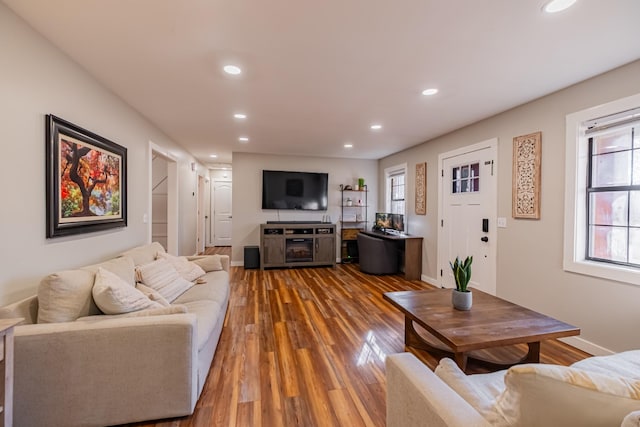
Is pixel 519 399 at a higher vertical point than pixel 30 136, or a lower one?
lower

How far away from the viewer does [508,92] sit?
8.75 ft

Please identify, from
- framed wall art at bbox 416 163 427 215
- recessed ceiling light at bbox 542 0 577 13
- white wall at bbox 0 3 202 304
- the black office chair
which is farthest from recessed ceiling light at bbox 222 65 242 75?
the black office chair

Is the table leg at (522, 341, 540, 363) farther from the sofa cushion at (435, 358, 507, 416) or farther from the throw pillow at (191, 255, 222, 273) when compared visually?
the throw pillow at (191, 255, 222, 273)

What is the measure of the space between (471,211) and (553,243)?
1.14 metres

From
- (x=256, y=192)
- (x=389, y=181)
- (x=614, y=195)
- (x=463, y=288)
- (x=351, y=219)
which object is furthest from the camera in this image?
(x=351, y=219)

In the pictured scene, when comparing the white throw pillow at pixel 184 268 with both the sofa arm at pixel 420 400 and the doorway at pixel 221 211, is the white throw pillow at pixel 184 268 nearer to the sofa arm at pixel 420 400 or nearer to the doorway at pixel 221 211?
the sofa arm at pixel 420 400

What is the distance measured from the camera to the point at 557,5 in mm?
1515

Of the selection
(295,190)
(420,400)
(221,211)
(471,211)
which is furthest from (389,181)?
(420,400)

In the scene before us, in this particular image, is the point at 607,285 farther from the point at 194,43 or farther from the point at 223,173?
the point at 223,173

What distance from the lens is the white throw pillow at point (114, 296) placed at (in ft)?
5.62

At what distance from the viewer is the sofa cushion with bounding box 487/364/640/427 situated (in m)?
0.67

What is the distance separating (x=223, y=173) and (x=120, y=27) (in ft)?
22.7

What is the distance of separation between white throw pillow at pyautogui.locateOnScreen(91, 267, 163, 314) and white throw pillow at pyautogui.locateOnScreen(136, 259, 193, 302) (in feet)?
1.62

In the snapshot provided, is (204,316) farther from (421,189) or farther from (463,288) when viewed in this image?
(421,189)
